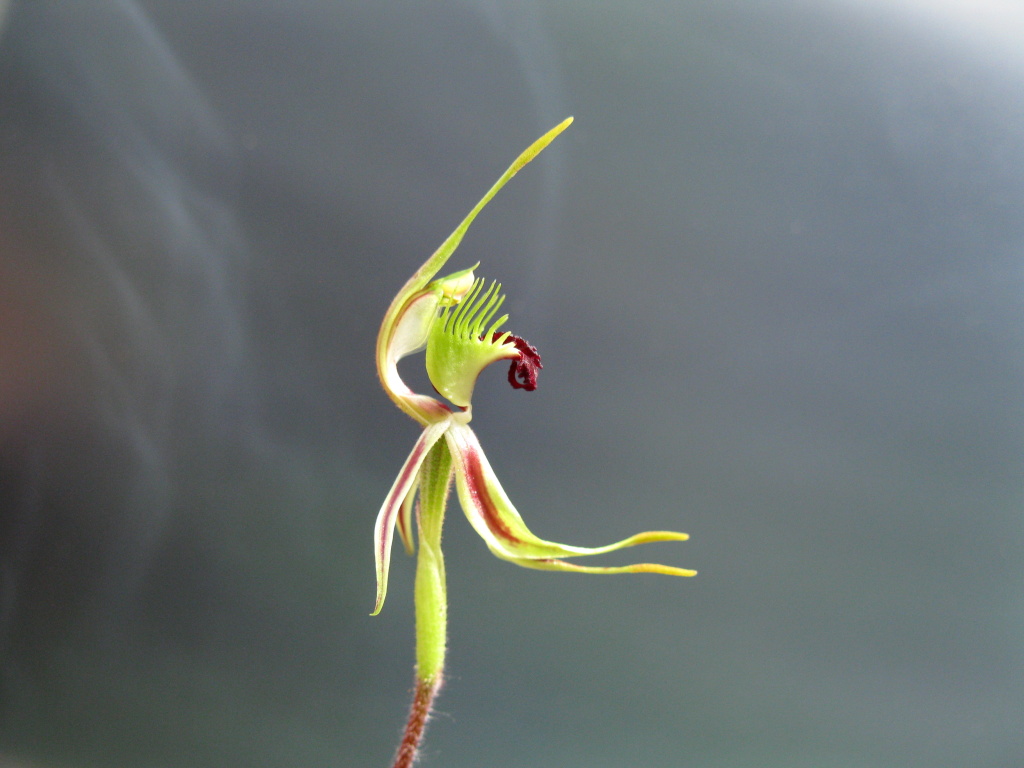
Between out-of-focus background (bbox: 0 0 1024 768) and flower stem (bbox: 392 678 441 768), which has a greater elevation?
out-of-focus background (bbox: 0 0 1024 768)

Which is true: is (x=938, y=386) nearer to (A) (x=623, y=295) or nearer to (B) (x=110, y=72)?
(A) (x=623, y=295)

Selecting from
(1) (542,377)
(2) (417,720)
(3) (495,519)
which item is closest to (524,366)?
(3) (495,519)

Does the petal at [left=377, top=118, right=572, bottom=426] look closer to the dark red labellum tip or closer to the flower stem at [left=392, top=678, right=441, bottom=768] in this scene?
the dark red labellum tip

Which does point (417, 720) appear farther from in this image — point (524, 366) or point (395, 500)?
point (524, 366)

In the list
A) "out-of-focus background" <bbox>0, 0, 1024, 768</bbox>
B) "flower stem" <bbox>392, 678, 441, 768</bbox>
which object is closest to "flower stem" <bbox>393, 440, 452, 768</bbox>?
"flower stem" <bbox>392, 678, 441, 768</bbox>

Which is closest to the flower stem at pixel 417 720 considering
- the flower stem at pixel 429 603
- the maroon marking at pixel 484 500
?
the flower stem at pixel 429 603

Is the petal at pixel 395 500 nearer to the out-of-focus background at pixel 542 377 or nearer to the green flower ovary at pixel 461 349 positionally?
the green flower ovary at pixel 461 349
